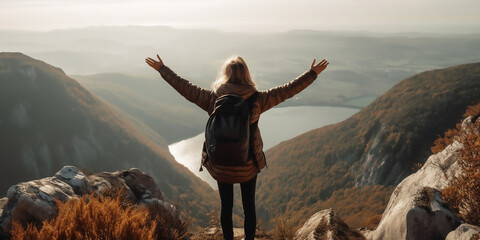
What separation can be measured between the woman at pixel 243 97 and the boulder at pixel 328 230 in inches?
77.1

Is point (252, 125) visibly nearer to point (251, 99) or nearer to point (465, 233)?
Result: point (251, 99)

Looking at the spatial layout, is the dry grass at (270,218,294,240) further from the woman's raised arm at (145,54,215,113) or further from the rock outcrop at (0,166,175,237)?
the woman's raised arm at (145,54,215,113)

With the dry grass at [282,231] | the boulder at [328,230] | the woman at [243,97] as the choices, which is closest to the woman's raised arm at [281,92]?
the woman at [243,97]

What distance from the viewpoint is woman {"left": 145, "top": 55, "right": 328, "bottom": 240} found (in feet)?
13.9

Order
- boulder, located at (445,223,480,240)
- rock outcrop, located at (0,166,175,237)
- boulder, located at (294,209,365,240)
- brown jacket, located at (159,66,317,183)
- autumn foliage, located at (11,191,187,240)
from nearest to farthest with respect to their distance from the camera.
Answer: autumn foliage, located at (11,191,187,240)
brown jacket, located at (159,66,317,183)
boulder, located at (445,223,480,240)
rock outcrop, located at (0,166,175,237)
boulder, located at (294,209,365,240)

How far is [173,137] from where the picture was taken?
195 m

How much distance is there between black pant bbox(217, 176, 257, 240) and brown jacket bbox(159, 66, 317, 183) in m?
0.23

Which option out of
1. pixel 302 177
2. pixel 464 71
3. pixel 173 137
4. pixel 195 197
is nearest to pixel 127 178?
pixel 302 177

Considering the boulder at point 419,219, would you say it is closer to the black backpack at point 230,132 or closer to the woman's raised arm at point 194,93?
the black backpack at point 230,132

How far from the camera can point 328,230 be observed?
630 centimetres

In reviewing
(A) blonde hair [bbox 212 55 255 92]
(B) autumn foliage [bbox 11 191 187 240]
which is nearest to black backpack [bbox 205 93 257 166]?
(A) blonde hair [bbox 212 55 255 92]

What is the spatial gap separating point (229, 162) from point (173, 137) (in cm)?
19553

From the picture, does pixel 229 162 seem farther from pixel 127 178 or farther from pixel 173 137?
pixel 173 137

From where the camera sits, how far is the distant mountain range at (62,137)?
7056cm
